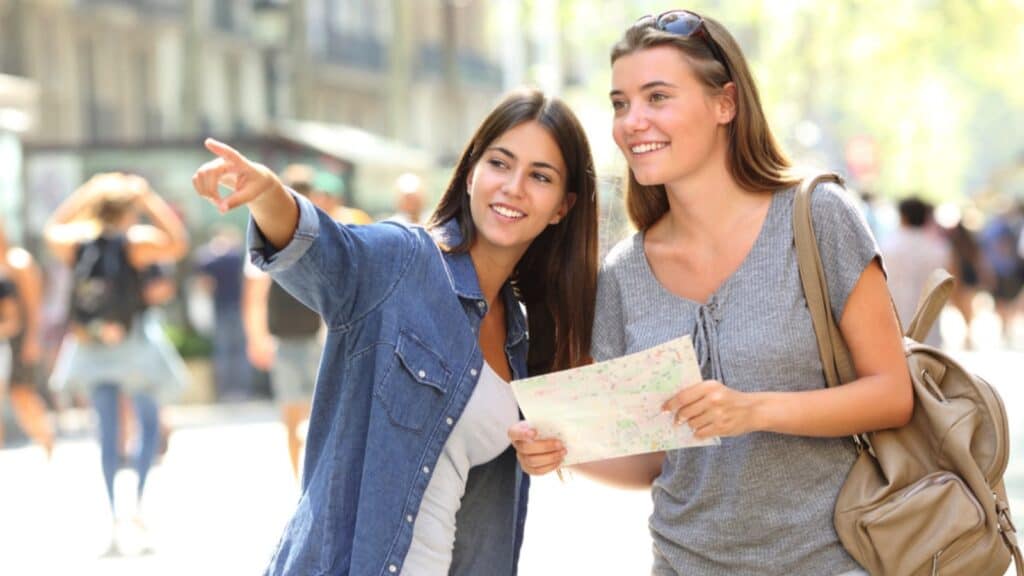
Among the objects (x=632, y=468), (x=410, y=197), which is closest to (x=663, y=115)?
(x=632, y=468)

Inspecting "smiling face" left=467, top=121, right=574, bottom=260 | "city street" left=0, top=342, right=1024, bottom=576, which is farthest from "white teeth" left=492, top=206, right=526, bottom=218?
"city street" left=0, top=342, right=1024, bottom=576

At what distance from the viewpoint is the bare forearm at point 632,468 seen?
3936 mm

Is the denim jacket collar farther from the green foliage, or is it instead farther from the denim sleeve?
the green foliage

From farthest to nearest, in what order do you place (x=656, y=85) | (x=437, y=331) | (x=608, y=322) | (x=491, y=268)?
(x=491, y=268) → (x=608, y=322) → (x=437, y=331) → (x=656, y=85)

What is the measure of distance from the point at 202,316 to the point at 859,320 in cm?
1914

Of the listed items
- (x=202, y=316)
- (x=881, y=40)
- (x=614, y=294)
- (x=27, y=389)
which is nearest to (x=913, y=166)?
(x=881, y=40)

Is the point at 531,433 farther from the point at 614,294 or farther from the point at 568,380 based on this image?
the point at 614,294

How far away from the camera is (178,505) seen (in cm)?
1130

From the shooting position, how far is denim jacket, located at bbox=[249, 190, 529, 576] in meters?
3.61

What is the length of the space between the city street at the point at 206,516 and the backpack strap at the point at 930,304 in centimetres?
322

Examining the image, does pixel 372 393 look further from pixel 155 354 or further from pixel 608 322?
pixel 155 354

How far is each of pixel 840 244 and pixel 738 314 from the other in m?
0.23

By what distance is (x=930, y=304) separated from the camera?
3838 mm

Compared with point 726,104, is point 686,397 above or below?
below
